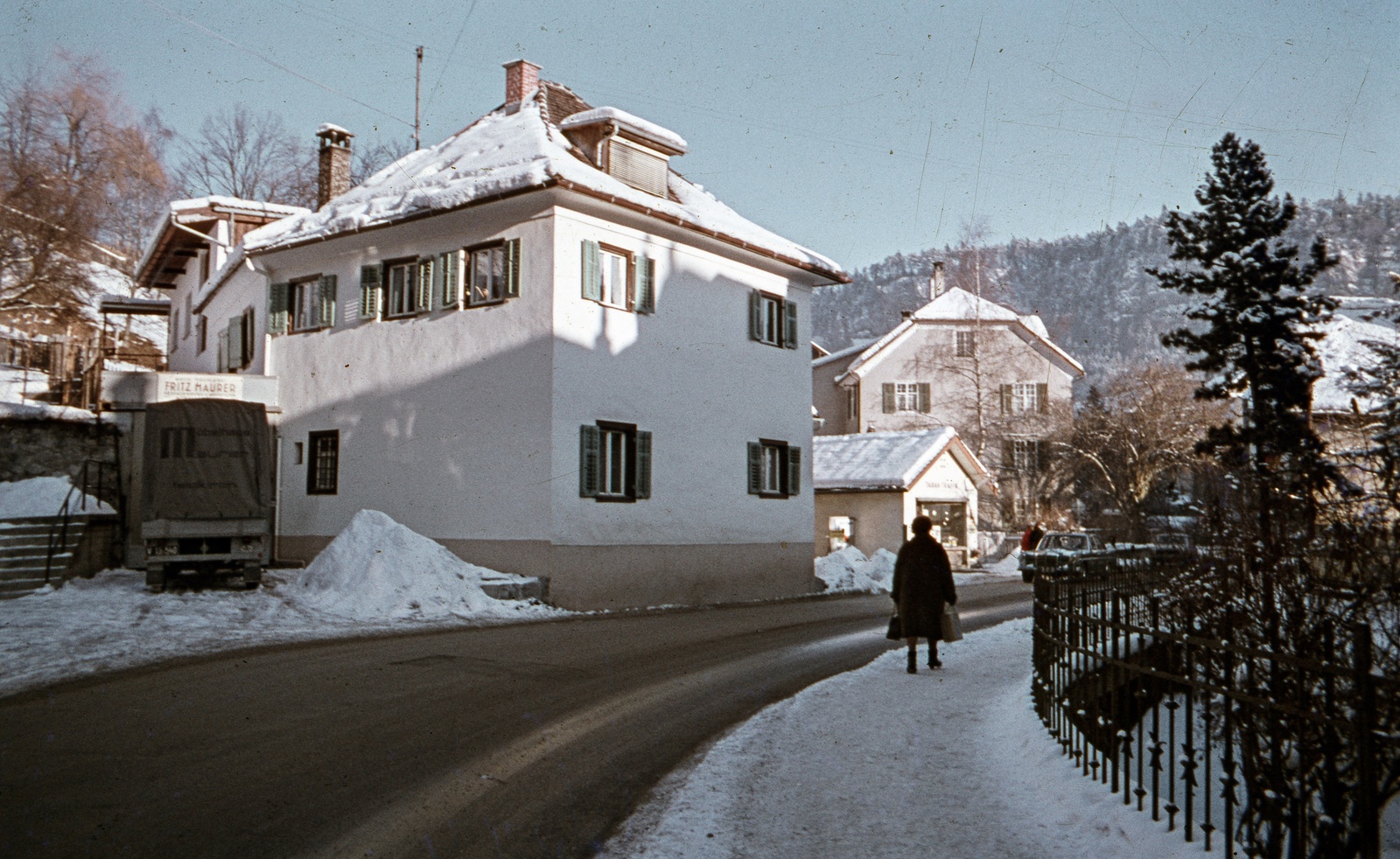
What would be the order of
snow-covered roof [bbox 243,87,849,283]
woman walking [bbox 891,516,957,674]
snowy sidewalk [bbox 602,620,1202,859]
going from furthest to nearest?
snow-covered roof [bbox 243,87,849,283], woman walking [bbox 891,516,957,674], snowy sidewalk [bbox 602,620,1202,859]

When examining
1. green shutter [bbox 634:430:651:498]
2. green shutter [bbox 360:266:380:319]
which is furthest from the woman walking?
green shutter [bbox 360:266:380:319]

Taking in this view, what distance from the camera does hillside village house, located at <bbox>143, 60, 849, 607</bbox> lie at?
782 inches

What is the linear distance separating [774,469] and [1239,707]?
19376 millimetres

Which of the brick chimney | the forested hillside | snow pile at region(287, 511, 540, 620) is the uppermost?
the forested hillside

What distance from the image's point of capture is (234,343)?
2675cm

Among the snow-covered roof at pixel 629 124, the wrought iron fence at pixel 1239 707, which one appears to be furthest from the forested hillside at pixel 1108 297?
the wrought iron fence at pixel 1239 707

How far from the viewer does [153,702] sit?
8.73 m

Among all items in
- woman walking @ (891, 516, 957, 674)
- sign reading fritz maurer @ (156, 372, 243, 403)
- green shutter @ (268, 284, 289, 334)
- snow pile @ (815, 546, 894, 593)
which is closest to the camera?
woman walking @ (891, 516, 957, 674)

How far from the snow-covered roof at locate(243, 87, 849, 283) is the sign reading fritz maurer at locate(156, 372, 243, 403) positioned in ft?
9.85

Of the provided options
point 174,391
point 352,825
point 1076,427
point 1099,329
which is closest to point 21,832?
point 352,825

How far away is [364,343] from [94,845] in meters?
18.2

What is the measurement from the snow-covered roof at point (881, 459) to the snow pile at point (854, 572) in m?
6.71

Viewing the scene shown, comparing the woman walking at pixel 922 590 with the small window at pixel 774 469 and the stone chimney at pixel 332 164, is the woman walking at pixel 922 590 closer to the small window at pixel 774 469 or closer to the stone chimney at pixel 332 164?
the small window at pixel 774 469

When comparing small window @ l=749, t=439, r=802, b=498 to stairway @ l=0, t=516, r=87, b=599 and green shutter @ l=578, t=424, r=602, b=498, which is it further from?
stairway @ l=0, t=516, r=87, b=599
